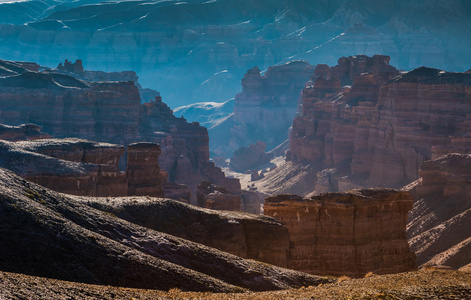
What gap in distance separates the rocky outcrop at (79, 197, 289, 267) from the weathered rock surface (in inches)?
131

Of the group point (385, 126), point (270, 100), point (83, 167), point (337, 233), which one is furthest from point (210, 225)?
point (270, 100)

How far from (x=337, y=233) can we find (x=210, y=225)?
9320 millimetres

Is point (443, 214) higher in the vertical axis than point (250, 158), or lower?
lower

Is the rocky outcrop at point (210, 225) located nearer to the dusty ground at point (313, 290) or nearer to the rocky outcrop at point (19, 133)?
the dusty ground at point (313, 290)

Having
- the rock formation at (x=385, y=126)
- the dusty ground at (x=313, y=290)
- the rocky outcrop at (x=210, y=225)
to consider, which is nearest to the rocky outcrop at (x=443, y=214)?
the rock formation at (x=385, y=126)

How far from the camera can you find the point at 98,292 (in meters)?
13.6

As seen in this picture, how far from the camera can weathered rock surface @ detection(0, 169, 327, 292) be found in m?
15.6

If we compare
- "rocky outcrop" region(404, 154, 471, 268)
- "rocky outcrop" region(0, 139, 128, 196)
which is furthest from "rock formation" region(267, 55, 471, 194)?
"rocky outcrop" region(0, 139, 128, 196)

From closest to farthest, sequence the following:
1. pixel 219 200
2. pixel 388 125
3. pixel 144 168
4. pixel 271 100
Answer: pixel 219 200, pixel 144 168, pixel 388 125, pixel 271 100

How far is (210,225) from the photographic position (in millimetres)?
25562

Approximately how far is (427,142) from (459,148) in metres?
8.37

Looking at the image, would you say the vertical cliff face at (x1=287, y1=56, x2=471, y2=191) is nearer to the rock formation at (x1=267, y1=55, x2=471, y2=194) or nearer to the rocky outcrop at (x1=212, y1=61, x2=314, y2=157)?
the rock formation at (x1=267, y1=55, x2=471, y2=194)

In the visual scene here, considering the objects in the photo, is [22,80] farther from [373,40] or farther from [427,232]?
[373,40]

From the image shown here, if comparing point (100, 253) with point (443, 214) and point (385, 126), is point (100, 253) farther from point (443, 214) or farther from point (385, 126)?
point (385, 126)
